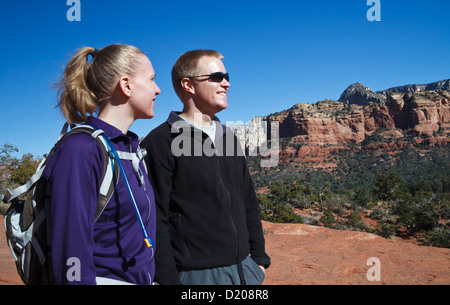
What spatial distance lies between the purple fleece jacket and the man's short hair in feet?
2.46

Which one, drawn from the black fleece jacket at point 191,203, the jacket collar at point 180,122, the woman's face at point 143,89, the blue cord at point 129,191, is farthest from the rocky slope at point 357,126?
the blue cord at point 129,191

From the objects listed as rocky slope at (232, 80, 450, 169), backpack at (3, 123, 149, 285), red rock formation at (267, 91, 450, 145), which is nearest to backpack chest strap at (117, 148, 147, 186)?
backpack at (3, 123, 149, 285)

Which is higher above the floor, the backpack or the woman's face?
the woman's face

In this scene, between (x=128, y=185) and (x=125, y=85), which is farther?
(x=125, y=85)

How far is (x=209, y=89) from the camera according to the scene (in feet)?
6.15

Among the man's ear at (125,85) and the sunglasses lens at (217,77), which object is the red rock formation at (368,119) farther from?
the man's ear at (125,85)

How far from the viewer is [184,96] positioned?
1.97 metres

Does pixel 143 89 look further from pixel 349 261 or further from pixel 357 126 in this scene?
pixel 357 126

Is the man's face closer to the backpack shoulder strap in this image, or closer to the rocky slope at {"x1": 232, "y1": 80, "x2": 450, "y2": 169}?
the backpack shoulder strap

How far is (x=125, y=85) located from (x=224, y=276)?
1136mm

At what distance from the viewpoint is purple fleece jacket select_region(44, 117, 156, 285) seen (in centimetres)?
102

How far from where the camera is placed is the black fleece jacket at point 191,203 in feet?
5.26

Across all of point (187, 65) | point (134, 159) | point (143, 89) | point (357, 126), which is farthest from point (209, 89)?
point (357, 126)
